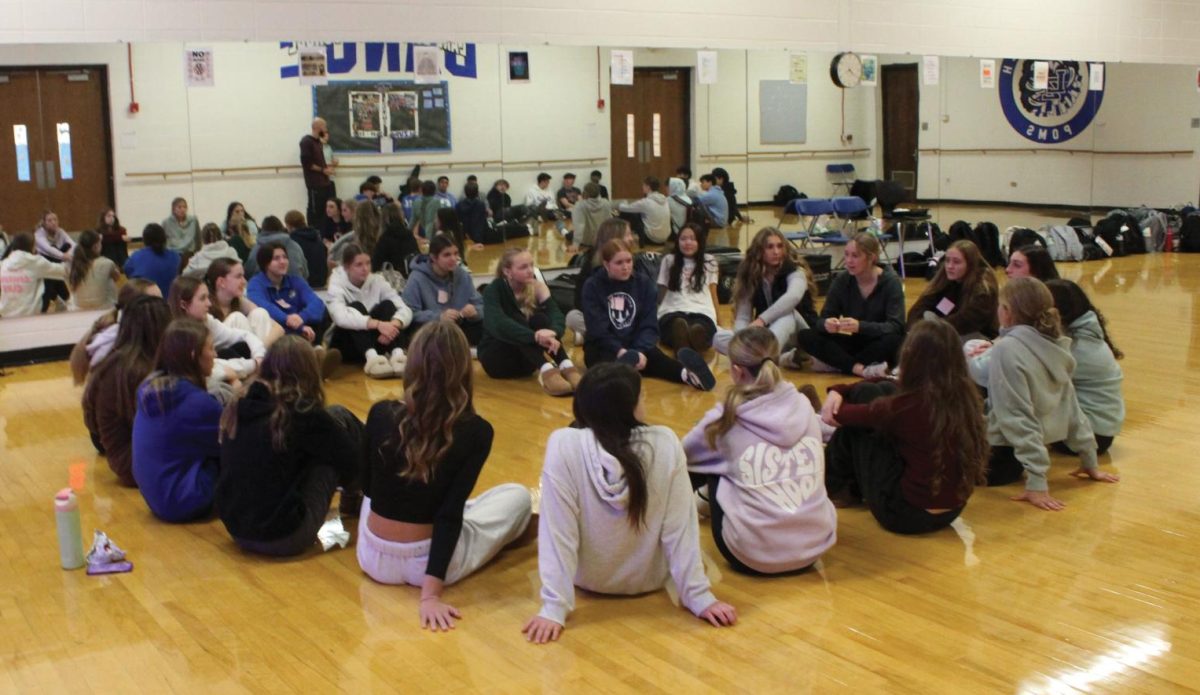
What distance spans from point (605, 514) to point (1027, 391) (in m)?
2.00

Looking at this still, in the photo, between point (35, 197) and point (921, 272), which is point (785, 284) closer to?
point (921, 272)

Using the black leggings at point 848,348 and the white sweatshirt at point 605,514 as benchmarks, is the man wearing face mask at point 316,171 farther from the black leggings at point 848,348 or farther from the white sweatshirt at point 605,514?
the white sweatshirt at point 605,514

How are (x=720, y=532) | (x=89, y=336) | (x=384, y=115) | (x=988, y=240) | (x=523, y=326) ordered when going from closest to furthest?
1. (x=720, y=532)
2. (x=89, y=336)
3. (x=523, y=326)
4. (x=384, y=115)
5. (x=988, y=240)

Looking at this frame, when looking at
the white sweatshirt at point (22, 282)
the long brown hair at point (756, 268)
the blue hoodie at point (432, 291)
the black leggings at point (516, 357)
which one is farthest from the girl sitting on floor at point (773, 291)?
the white sweatshirt at point (22, 282)

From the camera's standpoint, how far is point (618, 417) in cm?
340

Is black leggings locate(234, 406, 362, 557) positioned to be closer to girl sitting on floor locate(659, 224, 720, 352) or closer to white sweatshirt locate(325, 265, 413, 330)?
white sweatshirt locate(325, 265, 413, 330)

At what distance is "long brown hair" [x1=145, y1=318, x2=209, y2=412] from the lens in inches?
169

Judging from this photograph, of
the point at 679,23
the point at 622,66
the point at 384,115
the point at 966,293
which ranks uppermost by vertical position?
the point at 679,23

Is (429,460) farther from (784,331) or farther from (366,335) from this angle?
(366,335)

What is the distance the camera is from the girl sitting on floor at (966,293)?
6172mm

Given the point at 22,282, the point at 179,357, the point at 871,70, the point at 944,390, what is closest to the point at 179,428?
the point at 179,357

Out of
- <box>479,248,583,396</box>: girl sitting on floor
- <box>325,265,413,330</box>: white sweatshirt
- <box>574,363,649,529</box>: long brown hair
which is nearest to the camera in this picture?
<box>574,363,649,529</box>: long brown hair

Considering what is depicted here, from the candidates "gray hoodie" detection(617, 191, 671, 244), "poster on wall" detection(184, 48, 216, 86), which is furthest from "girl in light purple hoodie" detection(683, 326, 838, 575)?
"gray hoodie" detection(617, 191, 671, 244)

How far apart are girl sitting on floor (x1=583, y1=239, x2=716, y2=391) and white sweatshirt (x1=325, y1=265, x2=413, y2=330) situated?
131cm
